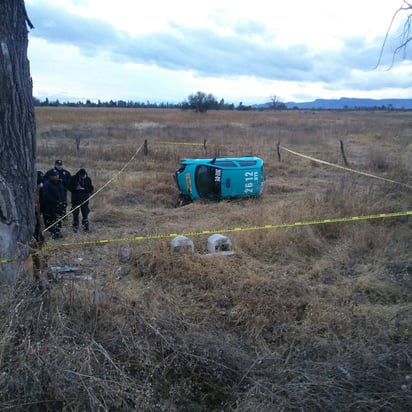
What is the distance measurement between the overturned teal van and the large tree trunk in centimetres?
678

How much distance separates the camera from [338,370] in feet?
10.2

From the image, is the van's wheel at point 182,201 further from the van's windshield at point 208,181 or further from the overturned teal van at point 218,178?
the van's windshield at point 208,181

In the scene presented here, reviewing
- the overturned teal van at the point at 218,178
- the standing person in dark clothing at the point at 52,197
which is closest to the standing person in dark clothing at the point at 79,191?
the standing person in dark clothing at the point at 52,197

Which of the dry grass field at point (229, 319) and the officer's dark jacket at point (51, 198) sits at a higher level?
the officer's dark jacket at point (51, 198)

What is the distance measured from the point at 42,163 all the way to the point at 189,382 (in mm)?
14910

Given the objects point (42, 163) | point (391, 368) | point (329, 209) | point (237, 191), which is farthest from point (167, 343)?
point (42, 163)

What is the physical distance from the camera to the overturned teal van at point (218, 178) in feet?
33.7

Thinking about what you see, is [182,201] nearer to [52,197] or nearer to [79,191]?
[79,191]

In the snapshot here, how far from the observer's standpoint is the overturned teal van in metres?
10.3

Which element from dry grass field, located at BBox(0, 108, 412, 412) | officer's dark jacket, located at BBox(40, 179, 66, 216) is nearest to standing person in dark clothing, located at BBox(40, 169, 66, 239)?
officer's dark jacket, located at BBox(40, 179, 66, 216)

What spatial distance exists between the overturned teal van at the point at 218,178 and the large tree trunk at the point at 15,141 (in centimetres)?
678

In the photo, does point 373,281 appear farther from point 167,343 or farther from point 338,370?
point 167,343

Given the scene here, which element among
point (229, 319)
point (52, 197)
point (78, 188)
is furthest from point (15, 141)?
point (78, 188)

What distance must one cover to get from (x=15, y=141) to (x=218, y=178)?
7.11 meters
